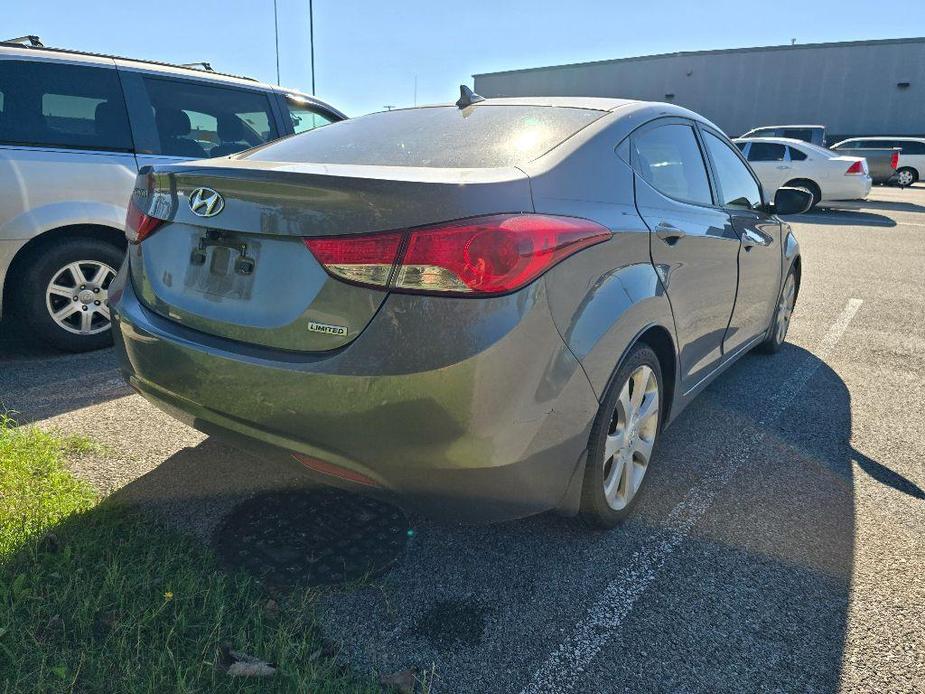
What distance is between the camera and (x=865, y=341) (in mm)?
5406

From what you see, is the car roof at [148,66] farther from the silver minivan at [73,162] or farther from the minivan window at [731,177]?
the minivan window at [731,177]

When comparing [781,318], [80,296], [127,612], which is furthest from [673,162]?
[80,296]

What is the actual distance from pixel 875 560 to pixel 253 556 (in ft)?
7.33

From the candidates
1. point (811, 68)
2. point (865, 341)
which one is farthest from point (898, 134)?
point (865, 341)

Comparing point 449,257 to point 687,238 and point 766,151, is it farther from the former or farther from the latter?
point 766,151

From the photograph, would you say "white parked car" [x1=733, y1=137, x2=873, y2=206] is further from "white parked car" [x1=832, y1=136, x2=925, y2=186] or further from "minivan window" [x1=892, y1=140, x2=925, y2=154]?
"minivan window" [x1=892, y1=140, x2=925, y2=154]

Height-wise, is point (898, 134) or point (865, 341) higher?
point (898, 134)

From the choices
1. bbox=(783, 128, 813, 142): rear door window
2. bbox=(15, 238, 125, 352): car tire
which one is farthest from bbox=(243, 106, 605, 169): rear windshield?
bbox=(783, 128, 813, 142): rear door window

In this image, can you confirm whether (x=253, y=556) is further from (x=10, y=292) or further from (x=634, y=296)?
(x=10, y=292)

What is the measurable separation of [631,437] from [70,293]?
11.6ft

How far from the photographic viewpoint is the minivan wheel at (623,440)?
2271 mm

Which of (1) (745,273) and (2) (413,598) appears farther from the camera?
(1) (745,273)

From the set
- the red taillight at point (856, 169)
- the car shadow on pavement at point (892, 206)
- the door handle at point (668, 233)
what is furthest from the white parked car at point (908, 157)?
the door handle at point (668, 233)

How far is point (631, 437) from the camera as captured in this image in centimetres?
256
